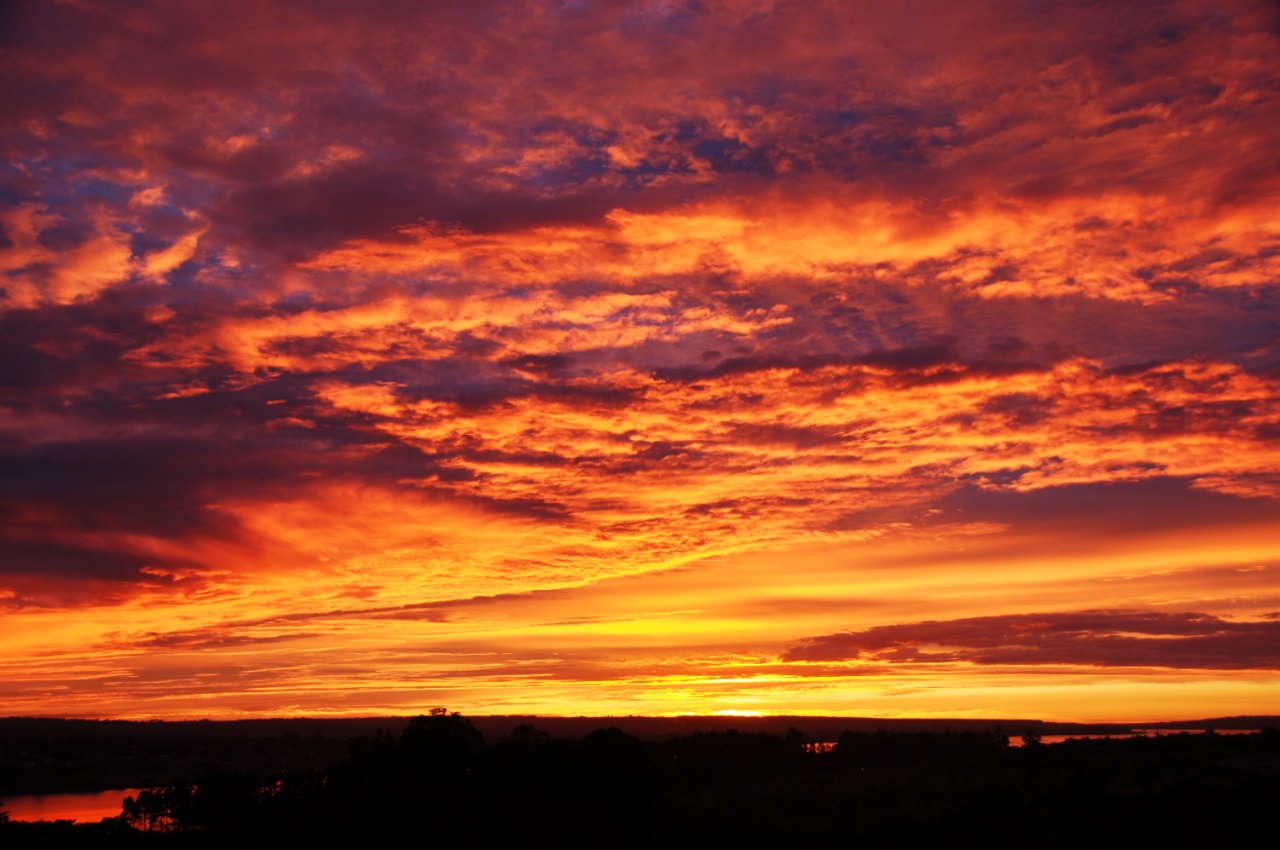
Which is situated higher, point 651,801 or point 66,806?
point 651,801

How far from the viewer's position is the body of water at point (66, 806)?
3743 inches

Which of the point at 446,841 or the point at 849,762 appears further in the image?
the point at 849,762

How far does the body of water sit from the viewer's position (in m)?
95.1

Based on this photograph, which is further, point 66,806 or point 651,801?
point 66,806

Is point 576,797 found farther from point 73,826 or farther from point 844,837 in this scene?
point 73,826

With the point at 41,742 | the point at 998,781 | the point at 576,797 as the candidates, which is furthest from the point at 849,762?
the point at 41,742

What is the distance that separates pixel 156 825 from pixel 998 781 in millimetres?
61225

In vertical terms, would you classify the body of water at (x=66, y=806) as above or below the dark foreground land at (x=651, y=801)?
below

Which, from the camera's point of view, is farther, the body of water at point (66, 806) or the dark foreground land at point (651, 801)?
the body of water at point (66, 806)

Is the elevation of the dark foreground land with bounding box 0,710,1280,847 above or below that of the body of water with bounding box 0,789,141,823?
above

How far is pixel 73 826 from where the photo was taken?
69.3 meters

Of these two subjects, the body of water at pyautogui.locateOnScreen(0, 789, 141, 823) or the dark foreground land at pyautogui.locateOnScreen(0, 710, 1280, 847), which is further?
the body of water at pyautogui.locateOnScreen(0, 789, 141, 823)

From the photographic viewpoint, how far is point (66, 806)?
112 meters

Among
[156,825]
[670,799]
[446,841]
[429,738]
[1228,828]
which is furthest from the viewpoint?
[156,825]
